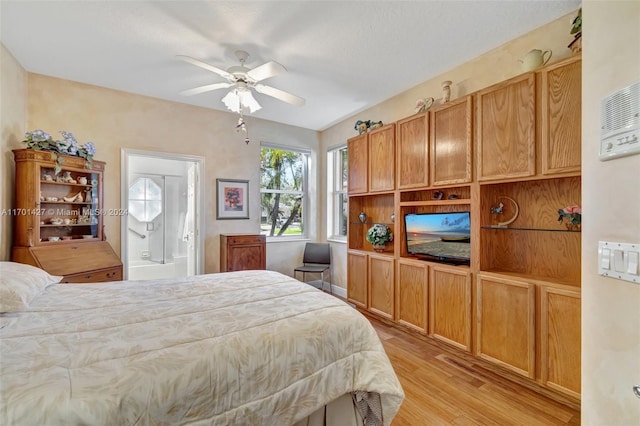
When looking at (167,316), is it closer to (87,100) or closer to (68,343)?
(68,343)

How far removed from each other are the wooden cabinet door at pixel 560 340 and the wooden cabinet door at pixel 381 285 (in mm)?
1419

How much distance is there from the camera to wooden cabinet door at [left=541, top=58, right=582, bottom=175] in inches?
70.3

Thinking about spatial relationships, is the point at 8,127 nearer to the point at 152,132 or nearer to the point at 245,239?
the point at 152,132

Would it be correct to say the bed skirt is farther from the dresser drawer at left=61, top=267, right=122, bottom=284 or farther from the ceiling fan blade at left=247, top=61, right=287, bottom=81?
the dresser drawer at left=61, top=267, right=122, bottom=284

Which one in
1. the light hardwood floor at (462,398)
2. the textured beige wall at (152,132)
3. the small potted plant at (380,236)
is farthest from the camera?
the small potted plant at (380,236)

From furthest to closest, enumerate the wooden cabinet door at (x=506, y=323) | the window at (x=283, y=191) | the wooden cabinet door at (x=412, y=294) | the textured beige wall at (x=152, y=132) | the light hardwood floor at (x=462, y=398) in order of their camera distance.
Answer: the window at (x=283, y=191) < the textured beige wall at (x=152, y=132) < the wooden cabinet door at (x=412, y=294) < the wooden cabinet door at (x=506, y=323) < the light hardwood floor at (x=462, y=398)

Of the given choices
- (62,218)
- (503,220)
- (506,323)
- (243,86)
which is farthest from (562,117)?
(62,218)

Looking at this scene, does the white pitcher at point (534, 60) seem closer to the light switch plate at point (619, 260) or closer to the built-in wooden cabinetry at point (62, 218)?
the light switch plate at point (619, 260)

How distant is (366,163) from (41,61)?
3.59 meters

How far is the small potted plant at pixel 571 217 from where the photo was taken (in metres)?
1.87

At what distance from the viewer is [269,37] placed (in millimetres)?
2322

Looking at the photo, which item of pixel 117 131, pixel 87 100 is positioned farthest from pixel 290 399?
pixel 87 100

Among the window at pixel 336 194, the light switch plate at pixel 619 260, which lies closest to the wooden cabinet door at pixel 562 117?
the light switch plate at pixel 619 260

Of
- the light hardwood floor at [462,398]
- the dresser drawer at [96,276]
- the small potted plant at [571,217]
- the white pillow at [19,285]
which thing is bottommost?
the light hardwood floor at [462,398]
